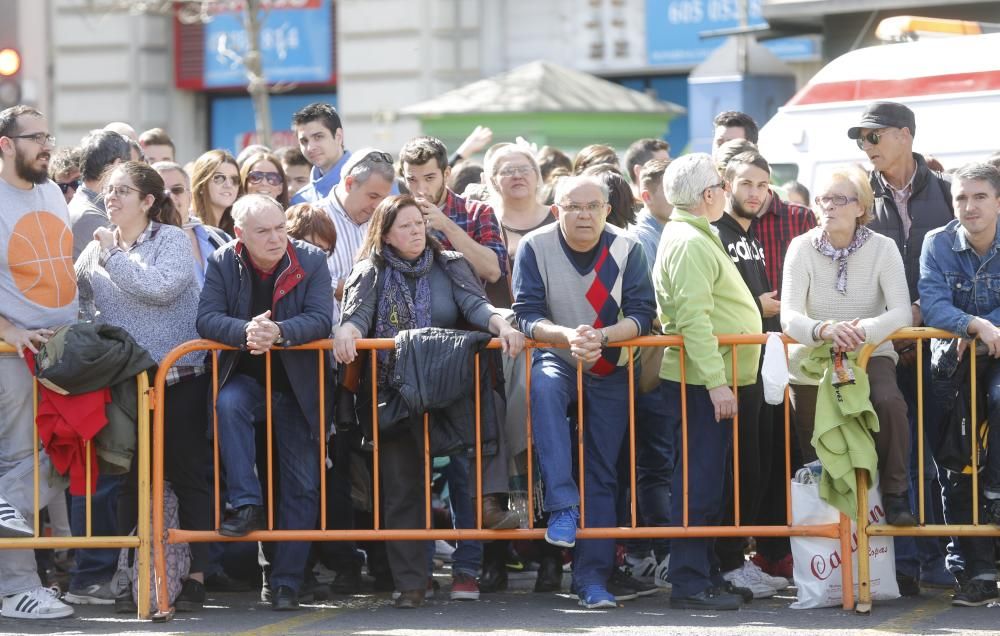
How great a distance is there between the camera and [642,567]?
8.40 metres

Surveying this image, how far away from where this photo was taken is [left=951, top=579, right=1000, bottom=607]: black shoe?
7.44m

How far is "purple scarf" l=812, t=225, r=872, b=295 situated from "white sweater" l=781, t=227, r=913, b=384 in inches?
0.7

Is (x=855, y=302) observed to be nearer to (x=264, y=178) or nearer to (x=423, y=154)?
(x=423, y=154)

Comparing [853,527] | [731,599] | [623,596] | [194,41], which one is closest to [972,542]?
[853,527]

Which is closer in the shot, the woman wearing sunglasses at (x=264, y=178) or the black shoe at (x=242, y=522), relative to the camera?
the black shoe at (x=242, y=522)

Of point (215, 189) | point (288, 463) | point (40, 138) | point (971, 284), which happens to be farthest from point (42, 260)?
point (971, 284)

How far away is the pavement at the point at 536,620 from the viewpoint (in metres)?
7.07

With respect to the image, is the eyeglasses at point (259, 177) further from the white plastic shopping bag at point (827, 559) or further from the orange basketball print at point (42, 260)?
the white plastic shopping bag at point (827, 559)

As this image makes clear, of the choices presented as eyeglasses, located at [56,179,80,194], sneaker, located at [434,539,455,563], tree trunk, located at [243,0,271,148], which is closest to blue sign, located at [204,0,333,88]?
tree trunk, located at [243,0,271,148]

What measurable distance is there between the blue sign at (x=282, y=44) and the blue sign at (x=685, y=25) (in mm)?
4498

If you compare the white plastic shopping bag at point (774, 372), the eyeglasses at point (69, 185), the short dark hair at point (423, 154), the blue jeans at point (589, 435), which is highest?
the short dark hair at point (423, 154)

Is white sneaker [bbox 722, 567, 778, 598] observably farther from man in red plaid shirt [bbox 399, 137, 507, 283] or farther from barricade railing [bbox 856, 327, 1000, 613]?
man in red plaid shirt [bbox 399, 137, 507, 283]

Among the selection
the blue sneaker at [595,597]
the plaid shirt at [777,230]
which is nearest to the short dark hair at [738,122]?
the plaid shirt at [777,230]

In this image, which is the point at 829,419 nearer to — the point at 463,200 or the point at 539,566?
the point at 539,566
